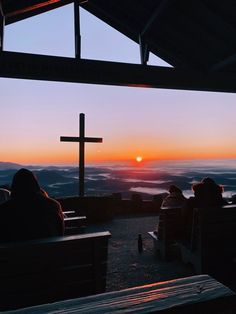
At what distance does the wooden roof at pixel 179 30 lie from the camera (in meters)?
5.29

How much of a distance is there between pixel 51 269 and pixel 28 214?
19.3 inches

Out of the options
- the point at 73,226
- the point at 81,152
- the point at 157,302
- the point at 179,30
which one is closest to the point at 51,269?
the point at 157,302

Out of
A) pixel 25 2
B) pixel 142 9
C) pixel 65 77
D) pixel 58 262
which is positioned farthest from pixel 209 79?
pixel 58 262

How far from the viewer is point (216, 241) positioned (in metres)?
3.79

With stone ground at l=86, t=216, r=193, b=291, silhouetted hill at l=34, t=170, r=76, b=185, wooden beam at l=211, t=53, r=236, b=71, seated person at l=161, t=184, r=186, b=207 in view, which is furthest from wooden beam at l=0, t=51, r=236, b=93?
silhouetted hill at l=34, t=170, r=76, b=185

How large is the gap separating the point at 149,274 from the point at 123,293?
3113 millimetres

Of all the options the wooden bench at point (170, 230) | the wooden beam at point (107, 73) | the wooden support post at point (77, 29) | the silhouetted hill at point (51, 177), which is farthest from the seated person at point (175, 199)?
the silhouetted hill at point (51, 177)

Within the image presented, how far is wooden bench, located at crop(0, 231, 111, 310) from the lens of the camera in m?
2.13

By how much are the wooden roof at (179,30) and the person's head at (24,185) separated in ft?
10.3

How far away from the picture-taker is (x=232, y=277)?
3.79 metres

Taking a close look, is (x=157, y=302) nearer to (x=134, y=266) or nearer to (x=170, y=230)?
(x=134, y=266)

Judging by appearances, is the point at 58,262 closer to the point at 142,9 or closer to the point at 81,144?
the point at 142,9

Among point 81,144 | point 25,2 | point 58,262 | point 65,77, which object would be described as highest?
point 25,2

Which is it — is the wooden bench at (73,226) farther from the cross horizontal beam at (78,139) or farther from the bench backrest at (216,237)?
the cross horizontal beam at (78,139)
